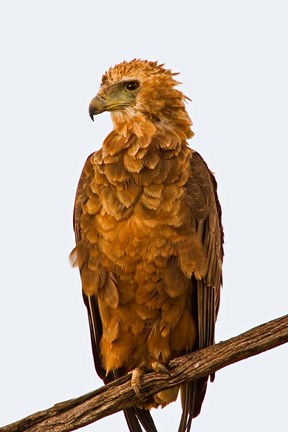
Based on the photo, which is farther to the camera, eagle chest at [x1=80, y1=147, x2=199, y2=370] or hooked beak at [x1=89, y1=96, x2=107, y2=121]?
hooked beak at [x1=89, y1=96, x2=107, y2=121]

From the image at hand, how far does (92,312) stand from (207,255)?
3.60 feet

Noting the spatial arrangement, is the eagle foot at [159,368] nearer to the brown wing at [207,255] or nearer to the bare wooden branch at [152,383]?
the bare wooden branch at [152,383]

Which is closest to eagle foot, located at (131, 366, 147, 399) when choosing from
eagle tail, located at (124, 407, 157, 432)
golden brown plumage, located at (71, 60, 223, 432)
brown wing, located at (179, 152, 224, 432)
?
golden brown plumage, located at (71, 60, 223, 432)

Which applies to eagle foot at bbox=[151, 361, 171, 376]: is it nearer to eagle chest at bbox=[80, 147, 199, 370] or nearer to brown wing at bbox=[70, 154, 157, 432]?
eagle chest at bbox=[80, 147, 199, 370]

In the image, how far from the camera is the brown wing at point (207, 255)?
7.23 m

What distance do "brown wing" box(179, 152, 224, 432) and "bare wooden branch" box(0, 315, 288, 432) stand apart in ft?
2.42

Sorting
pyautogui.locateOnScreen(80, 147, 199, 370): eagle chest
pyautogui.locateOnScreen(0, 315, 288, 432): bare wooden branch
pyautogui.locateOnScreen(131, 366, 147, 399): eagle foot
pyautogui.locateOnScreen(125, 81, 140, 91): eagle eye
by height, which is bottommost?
pyautogui.locateOnScreen(0, 315, 288, 432): bare wooden branch

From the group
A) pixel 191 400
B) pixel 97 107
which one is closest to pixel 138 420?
pixel 191 400

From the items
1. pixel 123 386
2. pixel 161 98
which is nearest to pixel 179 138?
pixel 161 98

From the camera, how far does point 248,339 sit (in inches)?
234

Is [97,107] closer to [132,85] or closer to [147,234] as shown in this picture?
[132,85]

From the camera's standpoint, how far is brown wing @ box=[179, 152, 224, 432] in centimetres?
723

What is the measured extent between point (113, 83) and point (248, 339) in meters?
2.59

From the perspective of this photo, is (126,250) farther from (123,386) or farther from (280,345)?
(280,345)
